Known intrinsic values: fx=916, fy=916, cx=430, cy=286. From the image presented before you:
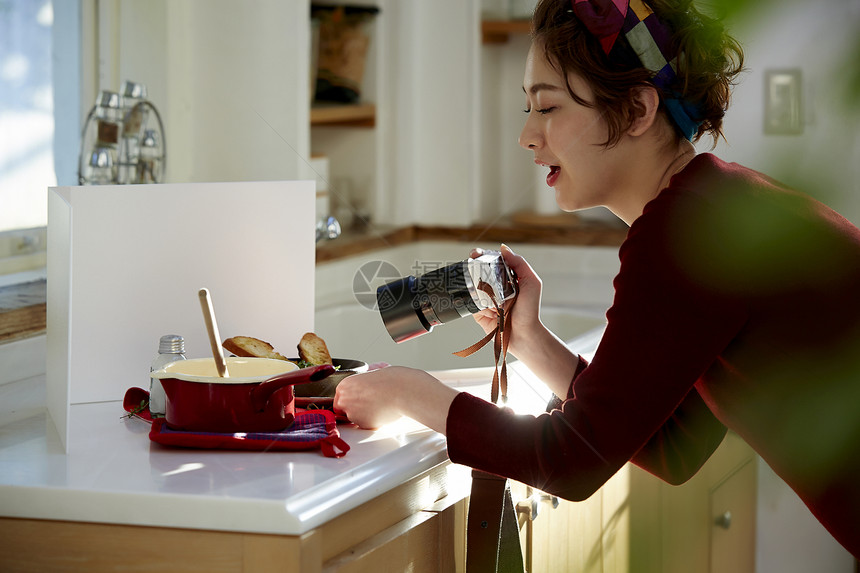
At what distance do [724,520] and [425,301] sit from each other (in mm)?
1027

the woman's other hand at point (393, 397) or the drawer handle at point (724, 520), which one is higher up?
the woman's other hand at point (393, 397)

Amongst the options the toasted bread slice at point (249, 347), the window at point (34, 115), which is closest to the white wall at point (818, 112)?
the toasted bread slice at point (249, 347)

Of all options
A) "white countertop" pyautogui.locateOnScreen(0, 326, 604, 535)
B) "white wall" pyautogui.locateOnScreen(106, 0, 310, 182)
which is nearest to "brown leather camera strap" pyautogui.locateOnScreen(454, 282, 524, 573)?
"white countertop" pyautogui.locateOnScreen(0, 326, 604, 535)

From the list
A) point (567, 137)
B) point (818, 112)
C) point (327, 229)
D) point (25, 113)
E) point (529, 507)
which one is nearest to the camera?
point (818, 112)

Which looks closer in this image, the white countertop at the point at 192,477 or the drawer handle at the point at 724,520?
the white countertop at the point at 192,477

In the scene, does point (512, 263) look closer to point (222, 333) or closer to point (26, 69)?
point (222, 333)

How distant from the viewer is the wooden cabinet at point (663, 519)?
1074mm

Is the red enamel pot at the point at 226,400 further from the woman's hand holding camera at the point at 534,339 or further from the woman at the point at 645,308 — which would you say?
the woman's hand holding camera at the point at 534,339

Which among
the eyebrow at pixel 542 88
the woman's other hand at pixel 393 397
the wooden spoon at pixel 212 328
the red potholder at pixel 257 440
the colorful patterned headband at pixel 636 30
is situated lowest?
the red potholder at pixel 257 440

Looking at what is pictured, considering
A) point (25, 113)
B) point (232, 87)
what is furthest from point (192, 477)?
point (232, 87)

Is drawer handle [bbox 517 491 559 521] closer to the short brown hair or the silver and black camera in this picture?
the silver and black camera

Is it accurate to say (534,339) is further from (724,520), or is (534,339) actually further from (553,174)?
(724,520)

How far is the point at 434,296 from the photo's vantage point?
35.0 inches

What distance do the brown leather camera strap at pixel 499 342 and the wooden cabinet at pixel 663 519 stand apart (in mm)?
156
